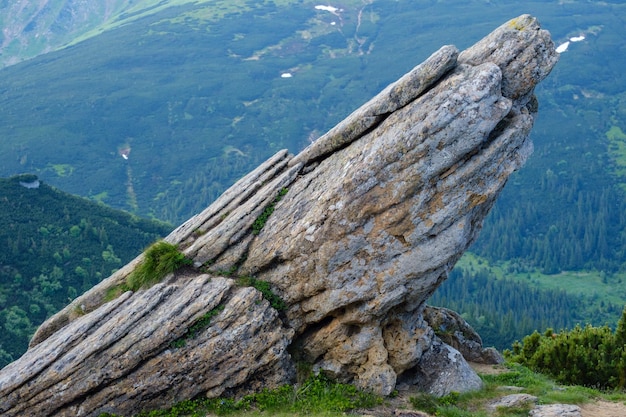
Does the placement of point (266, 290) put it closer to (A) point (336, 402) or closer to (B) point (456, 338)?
(A) point (336, 402)

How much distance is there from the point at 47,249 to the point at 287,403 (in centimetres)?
9001

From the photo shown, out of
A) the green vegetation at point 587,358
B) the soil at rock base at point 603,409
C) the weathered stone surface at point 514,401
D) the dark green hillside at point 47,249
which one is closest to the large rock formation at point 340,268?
the weathered stone surface at point 514,401

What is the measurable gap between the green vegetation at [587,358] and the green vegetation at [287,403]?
1390 centimetres

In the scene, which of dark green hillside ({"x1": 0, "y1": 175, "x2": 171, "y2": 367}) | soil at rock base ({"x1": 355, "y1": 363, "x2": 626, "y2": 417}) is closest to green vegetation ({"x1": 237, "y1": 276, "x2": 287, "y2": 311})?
soil at rock base ({"x1": 355, "y1": 363, "x2": 626, "y2": 417})

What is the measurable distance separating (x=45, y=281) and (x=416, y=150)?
3276 inches

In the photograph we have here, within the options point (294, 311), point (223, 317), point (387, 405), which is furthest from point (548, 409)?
point (223, 317)

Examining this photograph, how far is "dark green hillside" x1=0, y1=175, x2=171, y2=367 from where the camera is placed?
89438 mm

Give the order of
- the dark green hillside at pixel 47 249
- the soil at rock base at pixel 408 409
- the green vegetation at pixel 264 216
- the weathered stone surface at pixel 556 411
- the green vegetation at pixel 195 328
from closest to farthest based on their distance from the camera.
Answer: the weathered stone surface at pixel 556 411 → the soil at rock base at pixel 408 409 → the green vegetation at pixel 195 328 → the green vegetation at pixel 264 216 → the dark green hillside at pixel 47 249

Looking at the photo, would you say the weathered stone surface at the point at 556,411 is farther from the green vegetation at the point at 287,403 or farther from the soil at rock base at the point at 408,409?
the green vegetation at the point at 287,403

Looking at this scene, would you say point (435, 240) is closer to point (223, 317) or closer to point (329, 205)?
point (329, 205)

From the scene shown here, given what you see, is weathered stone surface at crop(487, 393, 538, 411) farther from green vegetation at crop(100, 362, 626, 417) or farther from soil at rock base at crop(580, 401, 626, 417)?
soil at rock base at crop(580, 401, 626, 417)

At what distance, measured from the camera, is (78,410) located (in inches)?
1101

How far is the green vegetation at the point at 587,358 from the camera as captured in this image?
36906 mm

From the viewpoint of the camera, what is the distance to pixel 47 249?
10919 cm
